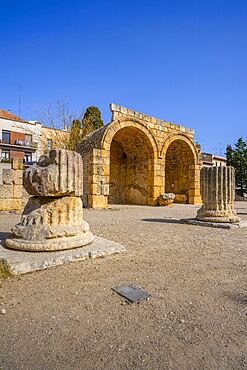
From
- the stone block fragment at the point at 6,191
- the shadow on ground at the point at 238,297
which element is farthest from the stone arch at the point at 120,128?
the shadow on ground at the point at 238,297

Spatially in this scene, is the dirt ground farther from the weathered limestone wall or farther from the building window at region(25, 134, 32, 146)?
the building window at region(25, 134, 32, 146)

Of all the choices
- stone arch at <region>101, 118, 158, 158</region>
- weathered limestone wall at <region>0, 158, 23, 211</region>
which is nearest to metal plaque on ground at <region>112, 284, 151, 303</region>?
weathered limestone wall at <region>0, 158, 23, 211</region>

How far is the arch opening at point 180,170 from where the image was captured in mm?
15344

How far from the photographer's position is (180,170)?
1612 centimetres

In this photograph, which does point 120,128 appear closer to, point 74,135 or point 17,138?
point 74,135

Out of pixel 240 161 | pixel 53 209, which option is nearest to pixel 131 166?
pixel 53 209

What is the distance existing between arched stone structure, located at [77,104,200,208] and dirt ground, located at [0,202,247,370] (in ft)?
26.3

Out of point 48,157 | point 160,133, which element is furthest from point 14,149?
point 48,157

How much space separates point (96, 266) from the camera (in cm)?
287

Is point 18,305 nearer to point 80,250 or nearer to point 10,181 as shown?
point 80,250

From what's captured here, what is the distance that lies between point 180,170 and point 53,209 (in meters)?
13.6

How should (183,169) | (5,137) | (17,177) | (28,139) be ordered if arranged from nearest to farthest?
1. (17,177)
2. (183,169)
3. (5,137)
4. (28,139)

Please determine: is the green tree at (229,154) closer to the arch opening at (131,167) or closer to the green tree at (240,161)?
the green tree at (240,161)

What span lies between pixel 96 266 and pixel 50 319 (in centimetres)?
112
